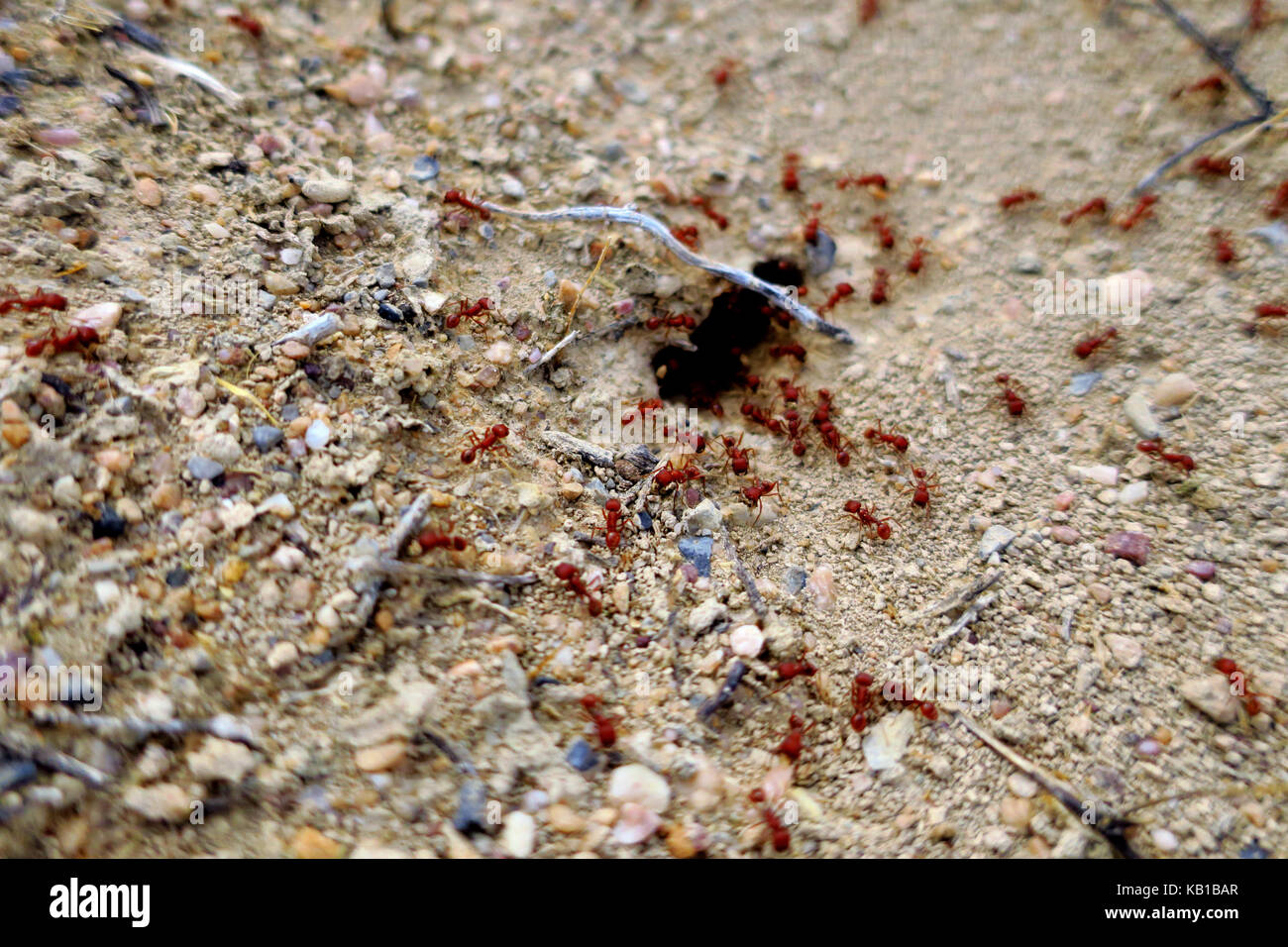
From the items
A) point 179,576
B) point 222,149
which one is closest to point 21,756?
point 179,576

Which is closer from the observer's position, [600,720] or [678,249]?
[600,720]

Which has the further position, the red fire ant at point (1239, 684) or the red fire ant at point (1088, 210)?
the red fire ant at point (1088, 210)

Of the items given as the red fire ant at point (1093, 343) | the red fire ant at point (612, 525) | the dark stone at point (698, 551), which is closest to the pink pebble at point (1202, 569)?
the red fire ant at point (1093, 343)

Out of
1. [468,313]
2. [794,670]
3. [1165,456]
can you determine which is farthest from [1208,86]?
[468,313]

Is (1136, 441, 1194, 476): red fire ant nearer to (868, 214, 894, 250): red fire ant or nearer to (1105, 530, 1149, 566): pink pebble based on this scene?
(1105, 530, 1149, 566): pink pebble

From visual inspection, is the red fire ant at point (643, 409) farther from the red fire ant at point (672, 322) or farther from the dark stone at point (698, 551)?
the dark stone at point (698, 551)

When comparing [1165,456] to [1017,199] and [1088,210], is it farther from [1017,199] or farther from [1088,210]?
[1017,199]
